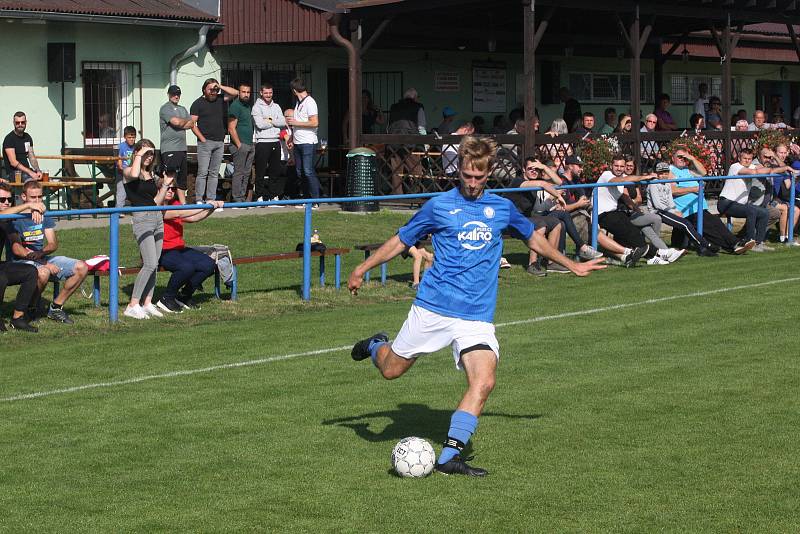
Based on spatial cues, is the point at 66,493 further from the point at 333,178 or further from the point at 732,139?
the point at 732,139

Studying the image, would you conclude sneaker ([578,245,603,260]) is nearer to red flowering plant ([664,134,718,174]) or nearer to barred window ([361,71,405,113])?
red flowering plant ([664,134,718,174])

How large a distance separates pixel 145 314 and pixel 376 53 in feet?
46.4

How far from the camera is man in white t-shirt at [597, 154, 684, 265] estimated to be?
18234 millimetres

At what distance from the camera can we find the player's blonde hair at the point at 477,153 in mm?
7270

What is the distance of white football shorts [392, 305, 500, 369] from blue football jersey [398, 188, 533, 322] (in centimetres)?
4

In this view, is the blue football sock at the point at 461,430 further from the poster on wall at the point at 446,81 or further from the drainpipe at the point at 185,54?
the poster on wall at the point at 446,81

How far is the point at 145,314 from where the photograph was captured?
13.6 meters

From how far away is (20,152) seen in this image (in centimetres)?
1983

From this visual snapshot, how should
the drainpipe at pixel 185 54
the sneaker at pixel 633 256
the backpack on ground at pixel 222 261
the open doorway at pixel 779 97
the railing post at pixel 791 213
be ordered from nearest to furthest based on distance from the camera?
the backpack on ground at pixel 222 261 → the sneaker at pixel 633 256 → the railing post at pixel 791 213 → the drainpipe at pixel 185 54 → the open doorway at pixel 779 97

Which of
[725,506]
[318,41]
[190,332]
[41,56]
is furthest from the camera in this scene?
[318,41]

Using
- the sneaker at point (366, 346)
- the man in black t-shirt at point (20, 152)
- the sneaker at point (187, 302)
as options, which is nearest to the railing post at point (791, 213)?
the sneaker at point (187, 302)

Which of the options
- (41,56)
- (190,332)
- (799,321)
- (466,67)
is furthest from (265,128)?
(799,321)

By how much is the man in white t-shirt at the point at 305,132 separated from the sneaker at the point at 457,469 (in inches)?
578

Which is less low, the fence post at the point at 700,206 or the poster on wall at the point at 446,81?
the poster on wall at the point at 446,81
